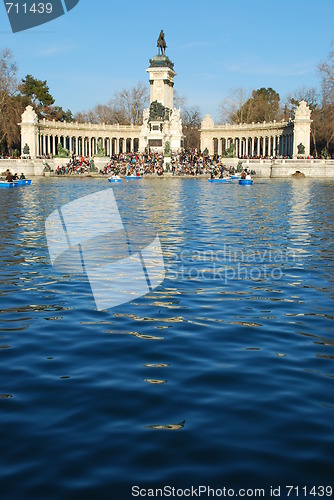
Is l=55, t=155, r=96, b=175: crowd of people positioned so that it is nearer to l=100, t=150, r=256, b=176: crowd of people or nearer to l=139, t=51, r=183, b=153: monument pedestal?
l=100, t=150, r=256, b=176: crowd of people

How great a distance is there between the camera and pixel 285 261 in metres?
17.6

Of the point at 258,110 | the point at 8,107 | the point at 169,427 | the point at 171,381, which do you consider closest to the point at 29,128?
the point at 8,107

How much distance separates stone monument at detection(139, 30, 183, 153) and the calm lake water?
89.3 metres

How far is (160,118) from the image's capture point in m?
104

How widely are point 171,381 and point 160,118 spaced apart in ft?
322

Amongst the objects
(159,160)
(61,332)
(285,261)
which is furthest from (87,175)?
(61,332)

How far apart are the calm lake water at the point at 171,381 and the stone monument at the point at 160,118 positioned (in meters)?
89.3

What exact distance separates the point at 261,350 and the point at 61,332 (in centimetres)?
305

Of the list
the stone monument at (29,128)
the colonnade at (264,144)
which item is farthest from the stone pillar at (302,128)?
the stone monument at (29,128)

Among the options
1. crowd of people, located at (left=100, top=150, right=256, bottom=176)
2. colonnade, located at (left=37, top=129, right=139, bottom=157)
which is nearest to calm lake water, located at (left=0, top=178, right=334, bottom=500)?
crowd of people, located at (left=100, top=150, right=256, bottom=176)

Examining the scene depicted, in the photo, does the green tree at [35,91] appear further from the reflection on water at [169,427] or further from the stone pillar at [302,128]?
the reflection on water at [169,427]

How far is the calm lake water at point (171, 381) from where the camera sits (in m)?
6.23

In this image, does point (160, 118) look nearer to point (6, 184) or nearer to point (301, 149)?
point (301, 149)

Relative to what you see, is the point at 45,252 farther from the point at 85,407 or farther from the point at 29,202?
the point at 29,202
